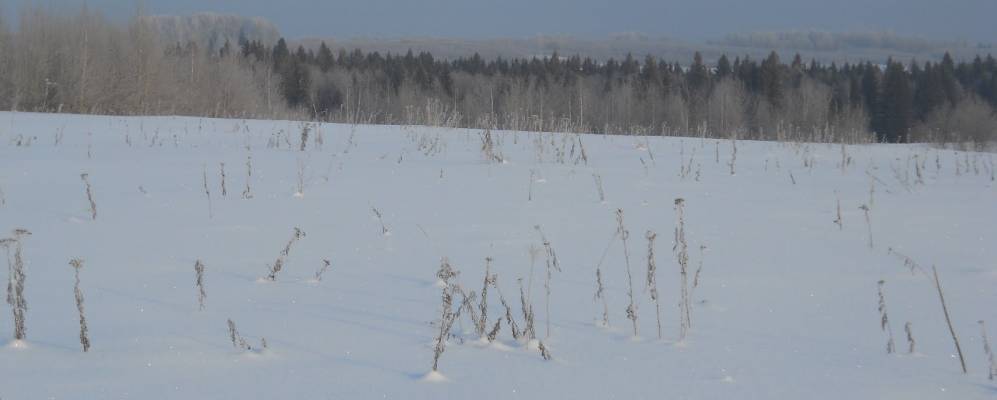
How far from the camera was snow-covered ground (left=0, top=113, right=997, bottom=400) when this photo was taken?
87.5 inches

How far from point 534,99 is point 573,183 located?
4046cm

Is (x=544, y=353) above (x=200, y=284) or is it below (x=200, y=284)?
below

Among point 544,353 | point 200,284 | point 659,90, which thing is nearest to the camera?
point 544,353

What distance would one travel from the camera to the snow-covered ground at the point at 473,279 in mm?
2223

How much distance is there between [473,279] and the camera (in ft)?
10.8

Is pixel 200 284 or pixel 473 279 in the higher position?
pixel 200 284

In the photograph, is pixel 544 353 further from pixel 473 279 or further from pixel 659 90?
pixel 659 90

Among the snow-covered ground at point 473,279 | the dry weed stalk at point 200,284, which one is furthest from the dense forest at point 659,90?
the dry weed stalk at point 200,284

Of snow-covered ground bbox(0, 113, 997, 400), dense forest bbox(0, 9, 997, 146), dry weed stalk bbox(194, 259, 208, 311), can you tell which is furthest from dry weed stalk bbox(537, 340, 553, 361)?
dense forest bbox(0, 9, 997, 146)

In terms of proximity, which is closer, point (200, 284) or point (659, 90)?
point (200, 284)

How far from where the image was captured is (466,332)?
262 centimetres

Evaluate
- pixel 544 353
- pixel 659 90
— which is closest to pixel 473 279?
pixel 544 353

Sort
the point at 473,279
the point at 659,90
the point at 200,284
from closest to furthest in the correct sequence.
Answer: the point at 200,284, the point at 473,279, the point at 659,90

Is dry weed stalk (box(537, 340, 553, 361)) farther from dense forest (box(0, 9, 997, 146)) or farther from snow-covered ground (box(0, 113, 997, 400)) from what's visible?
dense forest (box(0, 9, 997, 146))
